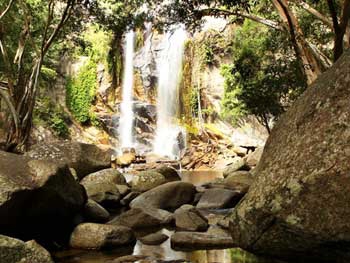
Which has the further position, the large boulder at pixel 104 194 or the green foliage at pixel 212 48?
the green foliage at pixel 212 48

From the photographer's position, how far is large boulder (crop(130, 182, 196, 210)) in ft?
34.3

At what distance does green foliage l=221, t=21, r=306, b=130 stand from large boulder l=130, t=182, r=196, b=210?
286 inches

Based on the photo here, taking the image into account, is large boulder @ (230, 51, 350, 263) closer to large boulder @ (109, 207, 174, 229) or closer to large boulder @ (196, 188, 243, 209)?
large boulder @ (109, 207, 174, 229)

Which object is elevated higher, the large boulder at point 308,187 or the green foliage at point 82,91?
the green foliage at point 82,91

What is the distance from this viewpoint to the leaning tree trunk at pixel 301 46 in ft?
33.9

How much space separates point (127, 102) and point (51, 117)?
570 centimetres

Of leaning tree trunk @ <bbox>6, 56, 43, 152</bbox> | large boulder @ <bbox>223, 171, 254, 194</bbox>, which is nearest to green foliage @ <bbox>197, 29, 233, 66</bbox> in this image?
large boulder @ <bbox>223, 171, 254, 194</bbox>

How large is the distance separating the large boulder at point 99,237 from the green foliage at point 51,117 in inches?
1006

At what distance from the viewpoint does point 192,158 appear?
28.5 meters

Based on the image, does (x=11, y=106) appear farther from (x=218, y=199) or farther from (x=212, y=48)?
(x=212, y=48)

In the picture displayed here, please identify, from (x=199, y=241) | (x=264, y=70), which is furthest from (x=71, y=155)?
(x=264, y=70)

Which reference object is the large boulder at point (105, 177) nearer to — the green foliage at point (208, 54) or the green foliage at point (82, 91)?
the green foliage at point (82, 91)

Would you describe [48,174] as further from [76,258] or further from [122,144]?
[122,144]

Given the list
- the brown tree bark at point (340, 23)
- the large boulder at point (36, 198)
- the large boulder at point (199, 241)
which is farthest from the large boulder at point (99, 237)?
the brown tree bark at point (340, 23)
